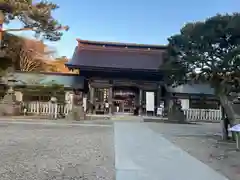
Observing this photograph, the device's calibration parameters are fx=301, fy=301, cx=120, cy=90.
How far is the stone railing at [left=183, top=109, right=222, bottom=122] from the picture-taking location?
23.6 m

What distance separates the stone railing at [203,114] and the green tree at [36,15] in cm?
1213

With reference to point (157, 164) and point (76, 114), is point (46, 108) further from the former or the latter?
point (157, 164)

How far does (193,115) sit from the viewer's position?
23656 mm

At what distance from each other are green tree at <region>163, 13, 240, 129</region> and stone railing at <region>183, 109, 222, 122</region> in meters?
9.96

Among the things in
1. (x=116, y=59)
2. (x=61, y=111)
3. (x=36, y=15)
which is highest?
(x=36, y=15)

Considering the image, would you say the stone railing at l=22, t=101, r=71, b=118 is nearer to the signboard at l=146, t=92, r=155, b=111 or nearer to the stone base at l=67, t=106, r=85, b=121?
the stone base at l=67, t=106, r=85, b=121

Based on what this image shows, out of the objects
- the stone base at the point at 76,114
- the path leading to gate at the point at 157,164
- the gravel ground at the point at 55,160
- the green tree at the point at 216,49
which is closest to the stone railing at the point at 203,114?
the stone base at the point at 76,114

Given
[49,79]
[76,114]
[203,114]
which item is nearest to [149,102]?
[203,114]

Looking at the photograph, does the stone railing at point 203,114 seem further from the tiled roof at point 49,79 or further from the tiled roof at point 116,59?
the tiled roof at point 49,79

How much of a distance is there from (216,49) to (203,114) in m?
12.6

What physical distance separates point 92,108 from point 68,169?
63.9ft

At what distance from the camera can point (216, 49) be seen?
1202 cm

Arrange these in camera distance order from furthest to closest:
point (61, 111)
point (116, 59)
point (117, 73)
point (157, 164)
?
point (116, 59) < point (117, 73) < point (61, 111) < point (157, 164)

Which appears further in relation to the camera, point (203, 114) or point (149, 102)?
point (149, 102)
